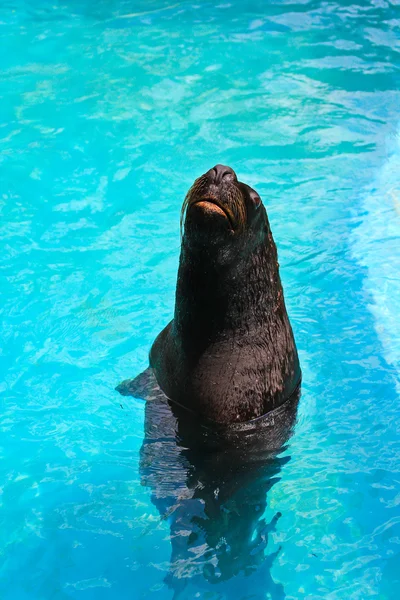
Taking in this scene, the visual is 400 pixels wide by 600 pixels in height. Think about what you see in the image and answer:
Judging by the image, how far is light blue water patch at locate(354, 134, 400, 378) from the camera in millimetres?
5449

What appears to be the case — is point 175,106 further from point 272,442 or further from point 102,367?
point 272,442

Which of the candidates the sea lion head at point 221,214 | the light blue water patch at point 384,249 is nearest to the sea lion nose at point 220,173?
the sea lion head at point 221,214

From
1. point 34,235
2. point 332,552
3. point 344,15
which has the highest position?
point 344,15

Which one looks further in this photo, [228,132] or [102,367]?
[228,132]

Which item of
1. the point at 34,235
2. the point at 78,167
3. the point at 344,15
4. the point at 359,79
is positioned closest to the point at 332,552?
the point at 34,235

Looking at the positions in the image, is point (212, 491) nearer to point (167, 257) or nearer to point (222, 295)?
point (222, 295)

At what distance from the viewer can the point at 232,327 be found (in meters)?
3.67

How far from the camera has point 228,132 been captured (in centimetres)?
796

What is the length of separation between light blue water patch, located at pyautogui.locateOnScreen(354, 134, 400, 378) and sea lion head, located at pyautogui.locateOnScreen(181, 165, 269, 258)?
216cm

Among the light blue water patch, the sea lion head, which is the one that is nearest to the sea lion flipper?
the sea lion head

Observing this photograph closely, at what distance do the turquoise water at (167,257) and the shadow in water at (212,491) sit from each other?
0.03 meters

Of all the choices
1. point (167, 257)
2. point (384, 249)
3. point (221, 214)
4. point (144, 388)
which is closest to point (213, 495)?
point (144, 388)

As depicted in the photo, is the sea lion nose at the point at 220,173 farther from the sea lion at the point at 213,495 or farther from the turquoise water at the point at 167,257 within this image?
the turquoise water at the point at 167,257

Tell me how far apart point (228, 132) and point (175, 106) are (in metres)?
0.86
